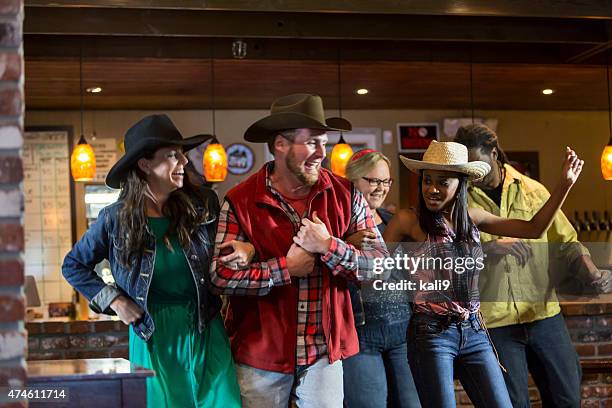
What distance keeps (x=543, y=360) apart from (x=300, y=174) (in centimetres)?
155

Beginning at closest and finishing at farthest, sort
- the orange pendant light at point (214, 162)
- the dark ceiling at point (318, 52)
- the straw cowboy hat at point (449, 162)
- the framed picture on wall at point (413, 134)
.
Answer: the straw cowboy hat at point (449, 162), the dark ceiling at point (318, 52), the orange pendant light at point (214, 162), the framed picture on wall at point (413, 134)

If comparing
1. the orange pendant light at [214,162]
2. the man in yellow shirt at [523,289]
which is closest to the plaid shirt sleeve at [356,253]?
the man in yellow shirt at [523,289]

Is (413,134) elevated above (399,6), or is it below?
below

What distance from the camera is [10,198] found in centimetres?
209

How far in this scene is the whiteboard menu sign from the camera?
31.2 ft

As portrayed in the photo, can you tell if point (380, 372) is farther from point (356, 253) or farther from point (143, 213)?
point (143, 213)

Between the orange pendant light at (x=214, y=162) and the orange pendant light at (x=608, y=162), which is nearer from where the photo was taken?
the orange pendant light at (x=214, y=162)

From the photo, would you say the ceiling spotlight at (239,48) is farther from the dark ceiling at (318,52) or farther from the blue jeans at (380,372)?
the blue jeans at (380,372)

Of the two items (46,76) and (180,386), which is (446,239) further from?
(46,76)

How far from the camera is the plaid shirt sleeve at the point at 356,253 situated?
3121mm

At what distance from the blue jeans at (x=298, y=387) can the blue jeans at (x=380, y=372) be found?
0.69 m

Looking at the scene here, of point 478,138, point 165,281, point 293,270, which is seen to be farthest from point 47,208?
point 293,270

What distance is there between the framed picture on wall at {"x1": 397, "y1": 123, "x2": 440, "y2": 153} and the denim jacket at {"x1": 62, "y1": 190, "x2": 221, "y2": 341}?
674 cm

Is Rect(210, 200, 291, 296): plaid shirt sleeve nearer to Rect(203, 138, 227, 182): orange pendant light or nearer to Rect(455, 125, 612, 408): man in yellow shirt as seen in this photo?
Rect(455, 125, 612, 408): man in yellow shirt
